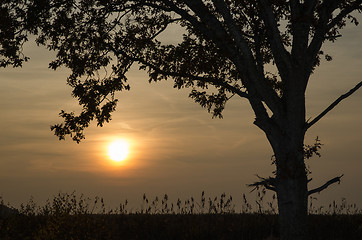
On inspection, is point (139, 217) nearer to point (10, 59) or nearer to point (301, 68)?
point (10, 59)

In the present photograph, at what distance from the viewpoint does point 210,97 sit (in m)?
15.0

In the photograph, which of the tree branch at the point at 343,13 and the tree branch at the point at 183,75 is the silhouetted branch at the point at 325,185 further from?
the tree branch at the point at 343,13

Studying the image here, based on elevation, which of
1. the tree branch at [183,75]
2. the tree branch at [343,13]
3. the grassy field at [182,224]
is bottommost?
the grassy field at [182,224]

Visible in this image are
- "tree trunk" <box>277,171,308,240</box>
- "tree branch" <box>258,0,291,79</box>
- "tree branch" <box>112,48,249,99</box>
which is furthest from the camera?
"tree branch" <box>112,48,249,99</box>

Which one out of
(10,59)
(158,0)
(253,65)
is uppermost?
(158,0)

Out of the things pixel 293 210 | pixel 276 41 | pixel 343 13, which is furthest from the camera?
pixel 343 13

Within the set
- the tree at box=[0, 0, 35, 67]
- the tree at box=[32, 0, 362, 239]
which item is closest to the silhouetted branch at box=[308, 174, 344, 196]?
the tree at box=[32, 0, 362, 239]

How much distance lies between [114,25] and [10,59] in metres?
3.15

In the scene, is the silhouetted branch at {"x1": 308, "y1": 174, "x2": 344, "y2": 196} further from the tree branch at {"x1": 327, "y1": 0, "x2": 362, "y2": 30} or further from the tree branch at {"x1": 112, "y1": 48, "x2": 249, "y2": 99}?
the tree branch at {"x1": 327, "y1": 0, "x2": 362, "y2": 30}

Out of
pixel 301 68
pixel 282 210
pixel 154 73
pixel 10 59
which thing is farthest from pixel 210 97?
pixel 10 59

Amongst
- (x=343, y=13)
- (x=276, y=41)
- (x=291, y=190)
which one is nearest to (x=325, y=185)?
(x=291, y=190)

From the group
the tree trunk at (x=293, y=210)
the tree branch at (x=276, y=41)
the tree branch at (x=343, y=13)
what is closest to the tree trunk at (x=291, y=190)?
the tree trunk at (x=293, y=210)

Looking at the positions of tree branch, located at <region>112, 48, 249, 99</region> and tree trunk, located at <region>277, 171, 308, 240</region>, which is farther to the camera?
tree branch, located at <region>112, 48, 249, 99</region>

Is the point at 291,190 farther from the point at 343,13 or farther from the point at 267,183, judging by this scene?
the point at 343,13
